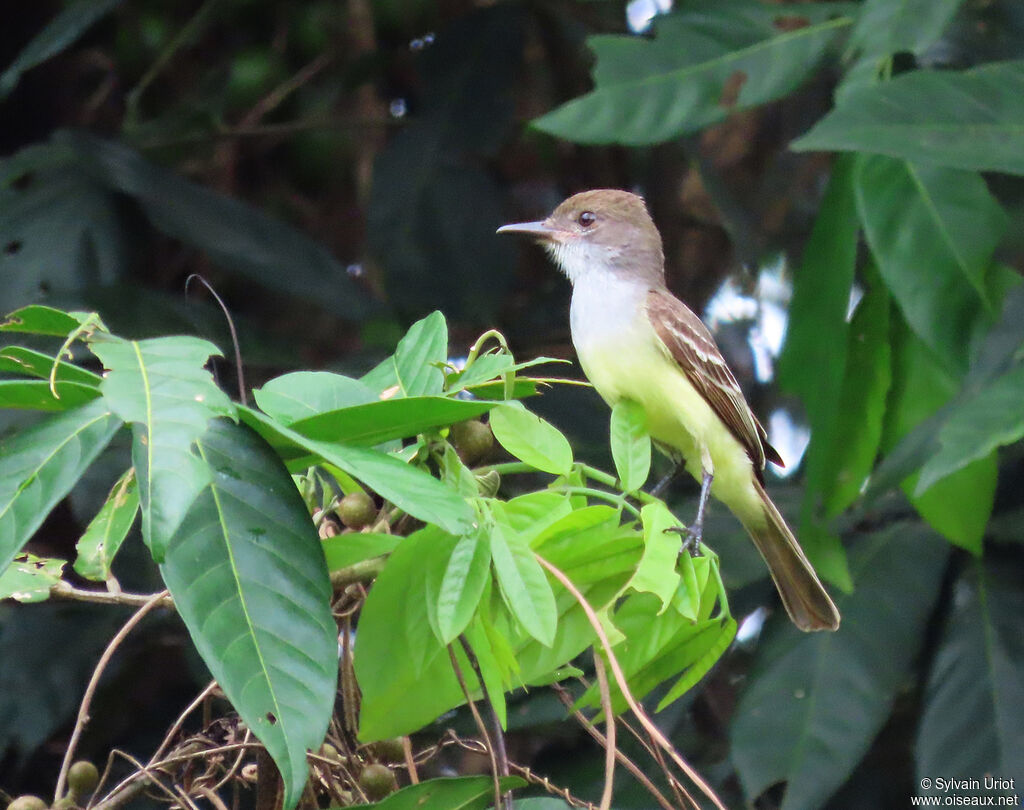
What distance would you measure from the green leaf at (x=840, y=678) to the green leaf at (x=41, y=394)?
2369 mm

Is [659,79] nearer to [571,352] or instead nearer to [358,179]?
[571,352]

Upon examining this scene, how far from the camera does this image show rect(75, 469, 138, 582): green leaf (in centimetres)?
168

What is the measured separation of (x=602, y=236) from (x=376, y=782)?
2270mm

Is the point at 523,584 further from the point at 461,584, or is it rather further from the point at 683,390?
the point at 683,390

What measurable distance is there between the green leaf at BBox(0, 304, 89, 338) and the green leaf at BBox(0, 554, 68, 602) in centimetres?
31

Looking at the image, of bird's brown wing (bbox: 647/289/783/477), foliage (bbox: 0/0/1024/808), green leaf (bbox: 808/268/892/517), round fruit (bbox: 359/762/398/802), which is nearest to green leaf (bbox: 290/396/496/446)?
foliage (bbox: 0/0/1024/808)

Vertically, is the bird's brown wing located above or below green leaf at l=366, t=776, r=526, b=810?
below

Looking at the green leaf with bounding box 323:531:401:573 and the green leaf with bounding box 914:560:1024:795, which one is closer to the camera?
the green leaf with bounding box 323:531:401:573

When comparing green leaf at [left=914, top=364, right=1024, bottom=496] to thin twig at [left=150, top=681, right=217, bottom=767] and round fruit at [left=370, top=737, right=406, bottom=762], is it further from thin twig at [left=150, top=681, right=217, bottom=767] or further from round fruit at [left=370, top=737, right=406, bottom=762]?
thin twig at [left=150, top=681, right=217, bottom=767]

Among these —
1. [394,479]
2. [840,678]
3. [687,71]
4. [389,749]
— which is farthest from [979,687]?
[394,479]

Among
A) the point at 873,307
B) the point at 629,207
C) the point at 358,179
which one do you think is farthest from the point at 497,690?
the point at 358,179

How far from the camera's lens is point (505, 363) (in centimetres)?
186

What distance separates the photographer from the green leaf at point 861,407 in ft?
11.6

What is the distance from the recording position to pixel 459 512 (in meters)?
1.60
